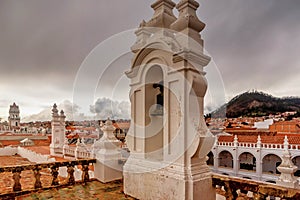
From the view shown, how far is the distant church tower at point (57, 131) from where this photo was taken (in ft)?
41.6

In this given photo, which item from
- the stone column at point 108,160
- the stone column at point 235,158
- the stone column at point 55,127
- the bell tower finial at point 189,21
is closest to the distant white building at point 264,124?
the stone column at point 235,158

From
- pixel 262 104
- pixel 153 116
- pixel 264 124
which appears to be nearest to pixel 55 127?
pixel 153 116

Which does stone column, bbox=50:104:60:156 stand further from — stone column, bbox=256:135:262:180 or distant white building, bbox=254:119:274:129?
distant white building, bbox=254:119:274:129

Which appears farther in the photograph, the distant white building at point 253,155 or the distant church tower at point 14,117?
the distant church tower at point 14,117

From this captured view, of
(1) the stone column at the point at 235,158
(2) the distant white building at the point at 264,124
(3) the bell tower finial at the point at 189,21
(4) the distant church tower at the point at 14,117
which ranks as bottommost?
(1) the stone column at the point at 235,158

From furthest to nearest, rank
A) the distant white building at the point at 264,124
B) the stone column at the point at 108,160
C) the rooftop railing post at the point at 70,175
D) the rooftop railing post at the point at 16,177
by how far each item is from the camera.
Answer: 1. the distant white building at the point at 264,124
2. the stone column at the point at 108,160
3. the rooftop railing post at the point at 70,175
4. the rooftop railing post at the point at 16,177

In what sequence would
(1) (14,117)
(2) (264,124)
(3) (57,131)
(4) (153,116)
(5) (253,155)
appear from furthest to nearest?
1. (1) (14,117)
2. (2) (264,124)
3. (5) (253,155)
4. (3) (57,131)
5. (4) (153,116)

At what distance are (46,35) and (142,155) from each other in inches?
220

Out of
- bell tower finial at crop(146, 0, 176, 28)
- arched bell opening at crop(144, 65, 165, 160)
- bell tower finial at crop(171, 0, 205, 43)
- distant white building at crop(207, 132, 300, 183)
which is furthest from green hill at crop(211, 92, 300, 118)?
bell tower finial at crop(171, 0, 205, 43)

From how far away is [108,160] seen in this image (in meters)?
5.21

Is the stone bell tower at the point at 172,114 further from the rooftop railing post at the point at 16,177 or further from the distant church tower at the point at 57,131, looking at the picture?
the distant church tower at the point at 57,131

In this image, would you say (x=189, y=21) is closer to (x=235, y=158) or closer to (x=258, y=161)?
(x=258, y=161)

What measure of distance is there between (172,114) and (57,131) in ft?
38.2

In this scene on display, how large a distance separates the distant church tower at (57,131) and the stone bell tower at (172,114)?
9.89 m
